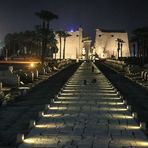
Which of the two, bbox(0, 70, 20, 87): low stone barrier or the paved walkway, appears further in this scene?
bbox(0, 70, 20, 87): low stone barrier

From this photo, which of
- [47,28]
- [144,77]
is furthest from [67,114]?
[47,28]

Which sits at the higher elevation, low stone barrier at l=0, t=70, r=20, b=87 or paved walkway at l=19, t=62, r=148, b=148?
low stone barrier at l=0, t=70, r=20, b=87

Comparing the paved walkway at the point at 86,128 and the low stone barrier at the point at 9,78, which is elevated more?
the low stone barrier at the point at 9,78

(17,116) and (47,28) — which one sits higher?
(47,28)

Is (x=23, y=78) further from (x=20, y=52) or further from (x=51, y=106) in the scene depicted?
(x=20, y=52)

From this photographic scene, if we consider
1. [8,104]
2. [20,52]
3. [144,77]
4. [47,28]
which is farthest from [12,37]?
[8,104]

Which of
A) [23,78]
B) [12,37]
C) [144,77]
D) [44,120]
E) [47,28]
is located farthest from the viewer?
[12,37]

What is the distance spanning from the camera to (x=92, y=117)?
16656 millimetres

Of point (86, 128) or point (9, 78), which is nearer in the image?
point (86, 128)

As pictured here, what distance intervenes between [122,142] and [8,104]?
10.5 metres

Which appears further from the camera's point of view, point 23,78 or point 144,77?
point 144,77

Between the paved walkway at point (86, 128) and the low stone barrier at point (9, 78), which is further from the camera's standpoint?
the low stone barrier at point (9, 78)

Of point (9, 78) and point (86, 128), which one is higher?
point (9, 78)

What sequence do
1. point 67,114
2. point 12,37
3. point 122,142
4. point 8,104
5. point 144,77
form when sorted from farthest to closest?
point 12,37
point 144,77
point 8,104
point 67,114
point 122,142
